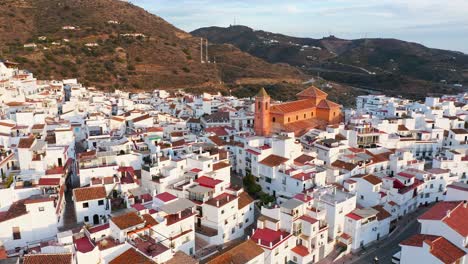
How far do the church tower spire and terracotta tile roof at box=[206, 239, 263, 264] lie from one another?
2154 centimetres

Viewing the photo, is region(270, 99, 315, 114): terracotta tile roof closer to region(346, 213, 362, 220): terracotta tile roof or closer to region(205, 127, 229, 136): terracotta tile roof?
region(205, 127, 229, 136): terracotta tile roof

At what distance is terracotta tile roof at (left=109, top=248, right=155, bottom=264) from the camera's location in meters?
18.3

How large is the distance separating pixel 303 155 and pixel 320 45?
533 ft

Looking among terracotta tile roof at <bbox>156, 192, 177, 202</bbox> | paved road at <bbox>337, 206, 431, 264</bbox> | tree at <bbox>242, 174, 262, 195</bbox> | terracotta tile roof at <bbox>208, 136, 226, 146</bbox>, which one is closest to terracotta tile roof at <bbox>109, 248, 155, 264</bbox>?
terracotta tile roof at <bbox>156, 192, 177, 202</bbox>

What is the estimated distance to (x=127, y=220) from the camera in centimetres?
2067

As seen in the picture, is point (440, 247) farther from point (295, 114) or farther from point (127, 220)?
point (295, 114)

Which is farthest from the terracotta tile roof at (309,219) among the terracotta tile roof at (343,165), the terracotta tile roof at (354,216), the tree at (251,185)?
the terracotta tile roof at (343,165)

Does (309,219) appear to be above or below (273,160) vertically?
below

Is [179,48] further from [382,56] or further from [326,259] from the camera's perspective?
[382,56]

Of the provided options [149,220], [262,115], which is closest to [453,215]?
[149,220]

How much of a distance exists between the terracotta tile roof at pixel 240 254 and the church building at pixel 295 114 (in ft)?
71.1

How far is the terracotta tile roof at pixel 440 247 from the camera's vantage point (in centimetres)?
2120

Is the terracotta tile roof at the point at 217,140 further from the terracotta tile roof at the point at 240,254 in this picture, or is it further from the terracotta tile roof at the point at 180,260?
the terracotta tile roof at the point at 180,260

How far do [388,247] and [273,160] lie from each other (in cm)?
1099
